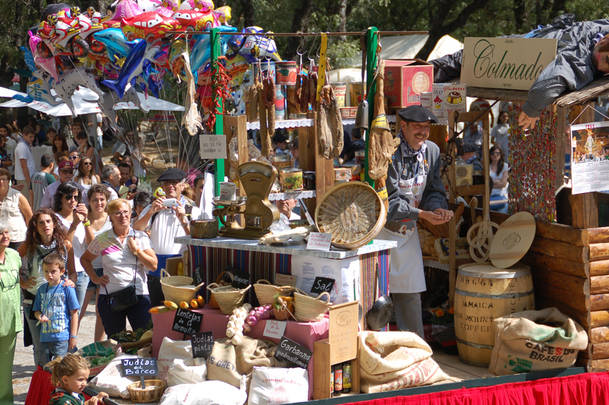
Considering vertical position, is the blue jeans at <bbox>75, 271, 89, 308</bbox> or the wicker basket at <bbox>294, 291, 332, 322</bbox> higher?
the wicker basket at <bbox>294, 291, 332, 322</bbox>

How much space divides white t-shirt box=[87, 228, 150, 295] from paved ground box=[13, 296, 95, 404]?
117 centimetres

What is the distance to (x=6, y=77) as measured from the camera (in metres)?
21.5

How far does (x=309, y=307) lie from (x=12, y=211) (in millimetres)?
4423

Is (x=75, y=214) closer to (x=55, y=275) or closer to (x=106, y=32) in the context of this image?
(x=55, y=275)

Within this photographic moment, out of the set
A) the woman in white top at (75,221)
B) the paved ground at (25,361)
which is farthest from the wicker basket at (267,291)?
the paved ground at (25,361)

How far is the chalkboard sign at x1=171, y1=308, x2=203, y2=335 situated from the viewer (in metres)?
5.07

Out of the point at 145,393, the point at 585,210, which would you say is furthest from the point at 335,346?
the point at 585,210

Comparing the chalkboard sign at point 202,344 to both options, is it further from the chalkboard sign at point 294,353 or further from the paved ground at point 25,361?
the paved ground at point 25,361

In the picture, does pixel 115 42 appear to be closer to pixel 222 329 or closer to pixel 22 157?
pixel 22 157

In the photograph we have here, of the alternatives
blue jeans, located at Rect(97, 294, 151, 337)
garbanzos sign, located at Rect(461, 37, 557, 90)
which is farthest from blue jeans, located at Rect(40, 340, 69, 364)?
garbanzos sign, located at Rect(461, 37, 557, 90)

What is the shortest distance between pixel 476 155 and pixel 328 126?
271cm

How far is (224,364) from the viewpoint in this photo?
4680mm

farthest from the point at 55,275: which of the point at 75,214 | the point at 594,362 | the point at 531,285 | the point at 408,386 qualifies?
the point at 594,362

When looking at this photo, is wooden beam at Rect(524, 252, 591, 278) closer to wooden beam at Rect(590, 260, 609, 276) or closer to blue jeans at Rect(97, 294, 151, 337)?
wooden beam at Rect(590, 260, 609, 276)
